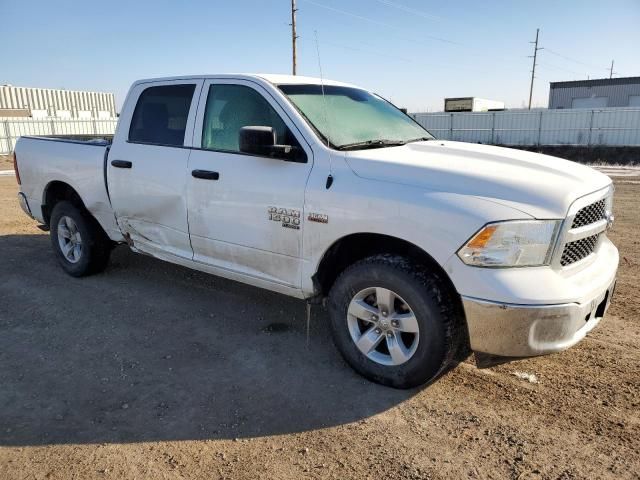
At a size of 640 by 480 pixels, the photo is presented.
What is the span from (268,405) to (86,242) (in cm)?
321

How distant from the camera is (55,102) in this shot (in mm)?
58062

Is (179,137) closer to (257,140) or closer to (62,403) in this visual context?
(257,140)

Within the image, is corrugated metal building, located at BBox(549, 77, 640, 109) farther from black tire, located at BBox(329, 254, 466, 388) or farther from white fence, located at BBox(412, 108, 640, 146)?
black tire, located at BBox(329, 254, 466, 388)

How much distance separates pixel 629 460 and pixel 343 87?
3.43 metres

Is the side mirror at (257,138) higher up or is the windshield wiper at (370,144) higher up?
the side mirror at (257,138)

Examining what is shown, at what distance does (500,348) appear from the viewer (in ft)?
9.43

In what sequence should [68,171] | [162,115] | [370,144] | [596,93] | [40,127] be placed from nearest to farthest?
[370,144], [162,115], [68,171], [40,127], [596,93]

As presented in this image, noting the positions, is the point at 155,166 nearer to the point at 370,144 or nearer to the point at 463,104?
the point at 370,144

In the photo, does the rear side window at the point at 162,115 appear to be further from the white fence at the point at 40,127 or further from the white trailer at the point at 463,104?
the white trailer at the point at 463,104

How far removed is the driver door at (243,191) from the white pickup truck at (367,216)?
12mm

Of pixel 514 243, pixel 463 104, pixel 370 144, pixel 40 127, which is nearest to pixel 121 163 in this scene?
pixel 370 144

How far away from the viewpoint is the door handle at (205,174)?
12.8ft

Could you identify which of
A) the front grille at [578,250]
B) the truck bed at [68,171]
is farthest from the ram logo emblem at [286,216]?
the truck bed at [68,171]

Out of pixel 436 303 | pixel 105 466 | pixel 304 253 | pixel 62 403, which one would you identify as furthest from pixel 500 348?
pixel 62 403
